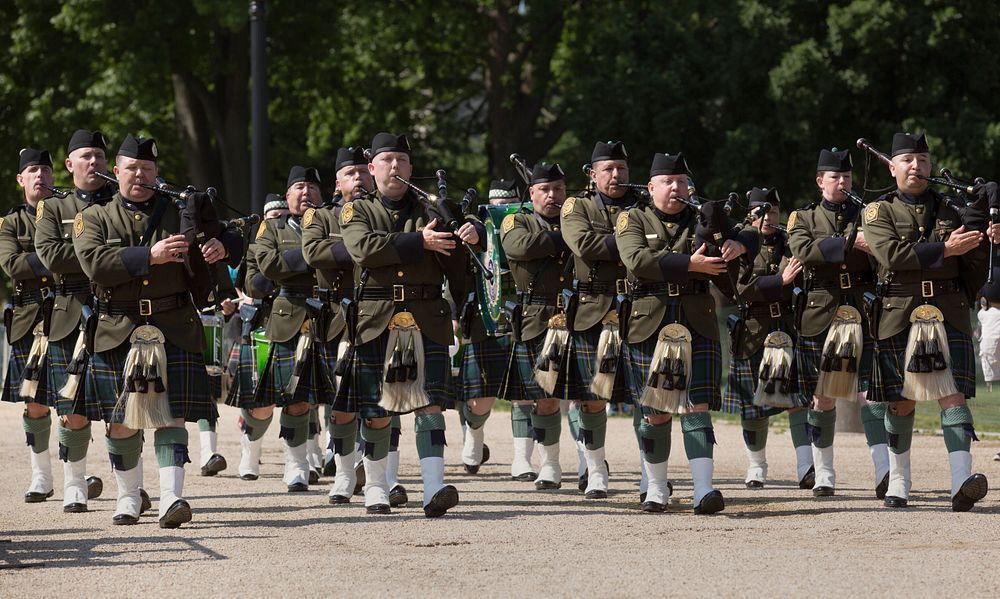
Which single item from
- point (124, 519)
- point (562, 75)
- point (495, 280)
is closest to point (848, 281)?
point (495, 280)

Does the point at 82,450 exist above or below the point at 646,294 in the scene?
below

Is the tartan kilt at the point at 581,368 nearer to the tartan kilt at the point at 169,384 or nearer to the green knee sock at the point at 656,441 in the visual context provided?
the green knee sock at the point at 656,441

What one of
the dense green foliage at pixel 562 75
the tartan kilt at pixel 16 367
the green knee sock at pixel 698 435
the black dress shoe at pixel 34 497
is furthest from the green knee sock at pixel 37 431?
the dense green foliage at pixel 562 75

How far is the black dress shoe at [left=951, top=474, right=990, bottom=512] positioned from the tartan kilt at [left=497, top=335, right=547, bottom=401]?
2.58 metres

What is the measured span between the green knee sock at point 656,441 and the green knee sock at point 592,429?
906 millimetres

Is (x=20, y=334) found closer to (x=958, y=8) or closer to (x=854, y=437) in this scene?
(x=854, y=437)

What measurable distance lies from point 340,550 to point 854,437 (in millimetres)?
7016

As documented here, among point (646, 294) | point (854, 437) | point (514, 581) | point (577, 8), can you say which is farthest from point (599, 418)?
point (577, 8)

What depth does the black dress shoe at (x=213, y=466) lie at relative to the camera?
34.7ft

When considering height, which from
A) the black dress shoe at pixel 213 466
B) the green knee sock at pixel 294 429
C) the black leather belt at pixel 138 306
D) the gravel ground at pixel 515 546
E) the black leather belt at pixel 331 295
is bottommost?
the gravel ground at pixel 515 546

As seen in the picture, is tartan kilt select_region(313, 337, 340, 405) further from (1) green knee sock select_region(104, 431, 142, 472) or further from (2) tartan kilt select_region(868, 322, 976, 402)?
(2) tartan kilt select_region(868, 322, 976, 402)

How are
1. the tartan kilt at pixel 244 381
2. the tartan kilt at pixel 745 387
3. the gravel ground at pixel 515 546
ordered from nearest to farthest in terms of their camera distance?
1. the gravel ground at pixel 515 546
2. the tartan kilt at pixel 745 387
3. the tartan kilt at pixel 244 381

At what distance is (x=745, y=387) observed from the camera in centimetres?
973

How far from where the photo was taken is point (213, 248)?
25.2 feet
